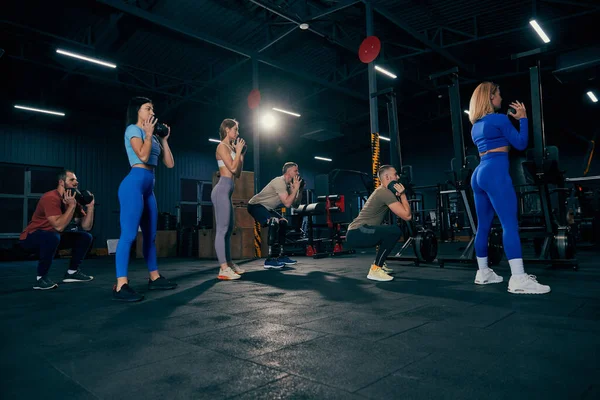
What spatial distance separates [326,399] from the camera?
918 mm

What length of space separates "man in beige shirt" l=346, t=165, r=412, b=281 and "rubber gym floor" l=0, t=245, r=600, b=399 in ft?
2.16

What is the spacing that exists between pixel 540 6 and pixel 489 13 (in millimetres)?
1011

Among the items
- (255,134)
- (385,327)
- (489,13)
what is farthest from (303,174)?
(385,327)

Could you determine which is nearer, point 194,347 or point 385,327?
point 194,347

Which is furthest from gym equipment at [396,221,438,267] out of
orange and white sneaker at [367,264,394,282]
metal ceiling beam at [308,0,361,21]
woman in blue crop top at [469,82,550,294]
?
metal ceiling beam at [308,0,361,21]

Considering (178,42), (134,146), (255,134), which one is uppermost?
(178,42)

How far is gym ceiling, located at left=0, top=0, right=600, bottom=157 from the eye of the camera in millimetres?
7816

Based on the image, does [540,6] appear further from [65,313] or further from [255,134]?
[65,313]

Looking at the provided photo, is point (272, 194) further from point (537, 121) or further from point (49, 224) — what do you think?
point (537, 121)

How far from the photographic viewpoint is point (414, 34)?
8.88 m

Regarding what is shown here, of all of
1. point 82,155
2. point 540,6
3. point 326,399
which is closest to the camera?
point 326,399

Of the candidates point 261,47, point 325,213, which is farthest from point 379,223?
point 261,47

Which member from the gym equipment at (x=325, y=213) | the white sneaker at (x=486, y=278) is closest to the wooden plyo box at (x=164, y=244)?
the gym equipment at (x=325, y=213)

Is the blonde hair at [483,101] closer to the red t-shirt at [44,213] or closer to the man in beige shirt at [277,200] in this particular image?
the man in beige shirt at [277,200]
